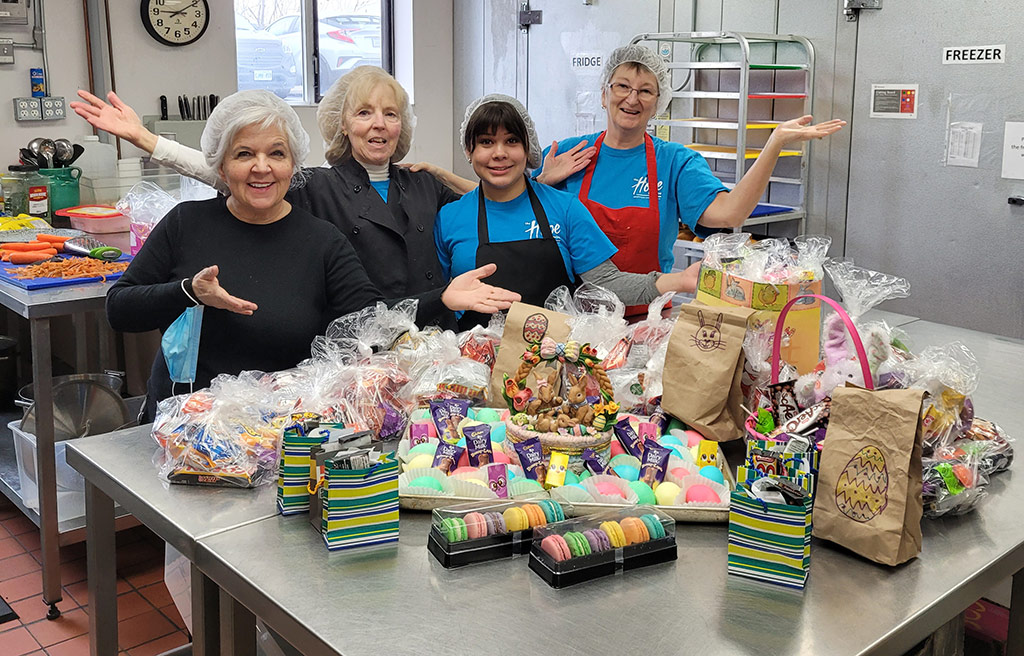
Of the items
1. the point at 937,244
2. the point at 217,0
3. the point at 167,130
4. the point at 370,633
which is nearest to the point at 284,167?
the point at 370,633

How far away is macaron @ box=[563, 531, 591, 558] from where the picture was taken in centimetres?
141

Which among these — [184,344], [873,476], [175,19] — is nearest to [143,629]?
[184,344]

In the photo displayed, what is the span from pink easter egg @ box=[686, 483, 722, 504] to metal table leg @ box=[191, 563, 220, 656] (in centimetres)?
83

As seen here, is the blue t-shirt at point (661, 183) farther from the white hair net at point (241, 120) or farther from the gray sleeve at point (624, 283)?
the white hair net at point (241, 120)

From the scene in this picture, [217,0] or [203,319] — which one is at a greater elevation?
[217,0]

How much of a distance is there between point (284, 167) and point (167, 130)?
12.3 feet

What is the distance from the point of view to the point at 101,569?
2066 millimetres

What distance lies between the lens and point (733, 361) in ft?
5.88

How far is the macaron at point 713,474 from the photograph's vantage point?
1.67 meters

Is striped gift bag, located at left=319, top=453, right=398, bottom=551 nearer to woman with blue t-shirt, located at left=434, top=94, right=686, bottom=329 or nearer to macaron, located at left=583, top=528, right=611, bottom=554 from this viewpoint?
macaron, located at left=583, top=528, right=611, bottom=554

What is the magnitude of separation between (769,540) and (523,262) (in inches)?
56.2

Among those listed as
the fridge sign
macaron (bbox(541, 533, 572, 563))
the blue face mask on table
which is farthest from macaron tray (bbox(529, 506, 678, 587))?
the fridge sign

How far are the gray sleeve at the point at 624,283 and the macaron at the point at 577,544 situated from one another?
1.30m

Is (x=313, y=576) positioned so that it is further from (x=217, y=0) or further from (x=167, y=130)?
(x=217, y=0)
